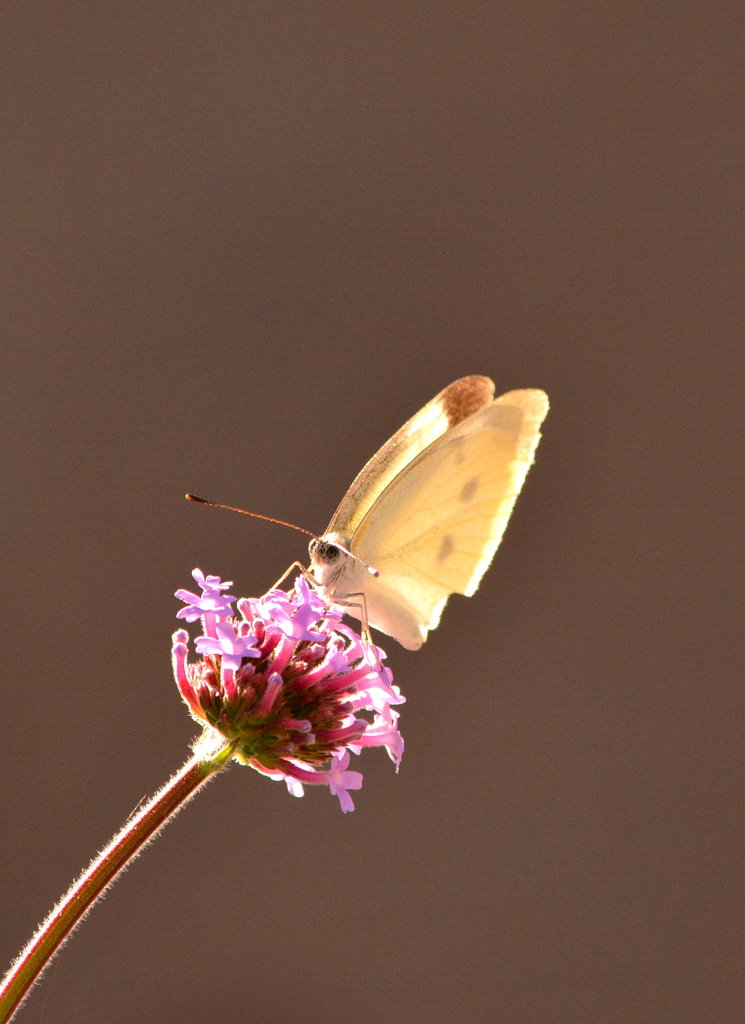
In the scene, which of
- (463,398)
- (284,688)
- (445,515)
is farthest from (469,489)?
(284,688)

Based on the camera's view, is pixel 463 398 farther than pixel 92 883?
Yes

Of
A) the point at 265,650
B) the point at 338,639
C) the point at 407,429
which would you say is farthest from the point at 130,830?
the point at 407,429

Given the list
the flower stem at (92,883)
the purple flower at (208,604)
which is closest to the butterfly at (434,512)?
the purple flower at (208,604)

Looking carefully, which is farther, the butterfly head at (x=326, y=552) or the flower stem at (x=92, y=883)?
the butterfly head at (x=326, y=552)

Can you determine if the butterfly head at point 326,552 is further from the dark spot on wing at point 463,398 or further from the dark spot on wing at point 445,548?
the dark spot on wing at point 463,398

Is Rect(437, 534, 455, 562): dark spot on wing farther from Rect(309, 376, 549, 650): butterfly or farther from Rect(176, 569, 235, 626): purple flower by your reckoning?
Rect(176, 569, 235, 626): purple flower

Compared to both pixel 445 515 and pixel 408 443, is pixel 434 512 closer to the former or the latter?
pixel 445 515

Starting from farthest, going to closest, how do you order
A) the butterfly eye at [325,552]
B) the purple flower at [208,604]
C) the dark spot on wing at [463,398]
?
the dark spot on wing at [463,398], the butterfly eye at [325,552], the purple flower at [208,604]
